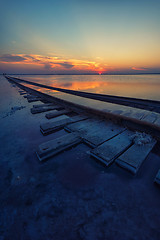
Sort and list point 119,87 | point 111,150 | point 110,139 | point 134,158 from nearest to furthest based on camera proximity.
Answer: point 134,158
point 111,150
point 110,139
point 119,87

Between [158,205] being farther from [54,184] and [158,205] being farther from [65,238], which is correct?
[54,184]

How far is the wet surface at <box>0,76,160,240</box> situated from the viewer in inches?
57.2

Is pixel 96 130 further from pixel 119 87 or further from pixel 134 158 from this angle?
pixel 119 87

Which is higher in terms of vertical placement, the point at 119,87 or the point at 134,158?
the point at 134,158

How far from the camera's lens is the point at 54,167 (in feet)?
8.25

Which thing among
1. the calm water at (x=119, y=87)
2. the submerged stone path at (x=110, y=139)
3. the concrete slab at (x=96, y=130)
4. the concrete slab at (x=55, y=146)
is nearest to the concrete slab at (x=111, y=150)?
the submerged stone path at (x=110, y=139)

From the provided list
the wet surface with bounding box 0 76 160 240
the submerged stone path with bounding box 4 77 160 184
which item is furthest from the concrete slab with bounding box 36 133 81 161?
the wet surface with bounding box 0 76 160 240

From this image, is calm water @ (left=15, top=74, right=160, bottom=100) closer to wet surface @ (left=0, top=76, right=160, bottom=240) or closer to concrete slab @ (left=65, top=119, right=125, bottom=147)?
concrete slab @ (left=65, top=119, right=125, bottom=147)

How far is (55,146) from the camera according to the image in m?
2.98

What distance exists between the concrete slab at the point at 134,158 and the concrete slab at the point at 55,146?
4.56ft

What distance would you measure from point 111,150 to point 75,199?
4.70 feet

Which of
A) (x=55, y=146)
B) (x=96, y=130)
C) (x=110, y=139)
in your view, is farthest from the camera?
(x=96, y=130)

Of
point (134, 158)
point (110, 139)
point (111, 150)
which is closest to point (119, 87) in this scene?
point (110, 139)

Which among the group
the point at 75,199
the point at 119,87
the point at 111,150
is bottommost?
the point at 119,87
